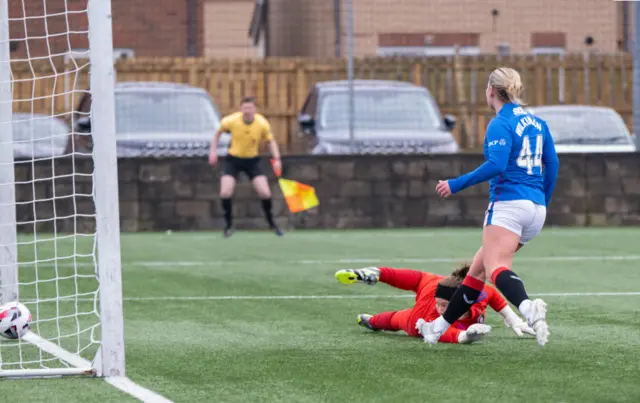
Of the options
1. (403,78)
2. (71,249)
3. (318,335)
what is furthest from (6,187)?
(403,78)

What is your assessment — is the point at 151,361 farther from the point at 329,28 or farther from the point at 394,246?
the point at 329,28

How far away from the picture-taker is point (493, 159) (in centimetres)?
756

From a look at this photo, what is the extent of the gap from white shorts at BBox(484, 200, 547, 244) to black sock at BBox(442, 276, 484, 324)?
38 cm

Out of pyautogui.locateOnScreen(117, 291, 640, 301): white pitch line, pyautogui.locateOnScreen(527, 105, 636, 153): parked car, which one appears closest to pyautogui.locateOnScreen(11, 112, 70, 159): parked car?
pyautogui.locateOnScreen(527, 105, 636, 153): parked car

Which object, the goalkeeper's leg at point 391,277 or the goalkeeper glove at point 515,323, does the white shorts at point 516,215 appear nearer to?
the goalkeeper glove at point 515,323

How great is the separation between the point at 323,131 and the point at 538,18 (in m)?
4.09

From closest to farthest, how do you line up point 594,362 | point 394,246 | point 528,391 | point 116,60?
1. point 528,391
2. point 594,362
3. point 394,246
4. point 116,60

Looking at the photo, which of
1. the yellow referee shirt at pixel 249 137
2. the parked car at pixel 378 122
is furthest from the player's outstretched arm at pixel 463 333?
the parked car at pixel 378 122

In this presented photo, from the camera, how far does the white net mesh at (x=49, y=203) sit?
8.58 meters

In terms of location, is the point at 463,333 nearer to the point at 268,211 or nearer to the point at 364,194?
the point at 268,211

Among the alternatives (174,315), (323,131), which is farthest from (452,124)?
(174,315)

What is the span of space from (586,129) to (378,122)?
3.24m

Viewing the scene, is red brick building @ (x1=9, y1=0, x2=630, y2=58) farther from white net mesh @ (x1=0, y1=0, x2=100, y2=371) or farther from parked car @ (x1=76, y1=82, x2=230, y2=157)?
white net mesh @ (x1=0, y1=0, x2=100, y2=371)

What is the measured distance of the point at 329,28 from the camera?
21828mm
